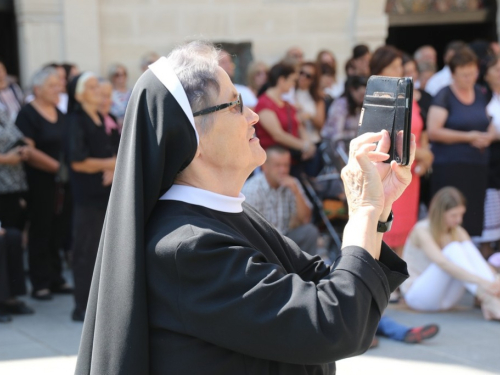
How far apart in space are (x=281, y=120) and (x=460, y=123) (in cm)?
147

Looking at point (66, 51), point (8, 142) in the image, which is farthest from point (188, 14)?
Answer: point (8, 142)

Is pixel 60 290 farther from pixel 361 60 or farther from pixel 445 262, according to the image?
pixel 361 60

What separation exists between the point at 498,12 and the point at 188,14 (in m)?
4.18

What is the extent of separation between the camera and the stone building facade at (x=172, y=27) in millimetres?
9102

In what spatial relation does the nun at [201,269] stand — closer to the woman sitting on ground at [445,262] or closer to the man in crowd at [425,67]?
the woman sitting on ground at [445,262]

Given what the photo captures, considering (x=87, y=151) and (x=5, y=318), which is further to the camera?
(x=5, y=318)

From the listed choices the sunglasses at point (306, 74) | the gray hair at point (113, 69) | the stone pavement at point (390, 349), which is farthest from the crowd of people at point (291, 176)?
the gray hair at point (113, 69)

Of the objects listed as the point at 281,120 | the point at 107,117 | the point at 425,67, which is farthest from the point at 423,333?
the point at 425,67

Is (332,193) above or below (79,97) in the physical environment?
below

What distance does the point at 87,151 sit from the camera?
5.47 meters

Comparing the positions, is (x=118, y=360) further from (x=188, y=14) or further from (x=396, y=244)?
(x=188, y=14)

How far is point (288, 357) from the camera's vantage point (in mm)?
1748

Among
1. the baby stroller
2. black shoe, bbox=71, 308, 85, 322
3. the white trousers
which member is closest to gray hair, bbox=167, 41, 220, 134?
black shoe, bbox=71, 308, 85, 322

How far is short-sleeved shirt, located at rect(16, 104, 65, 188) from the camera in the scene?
20.5 ft
